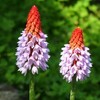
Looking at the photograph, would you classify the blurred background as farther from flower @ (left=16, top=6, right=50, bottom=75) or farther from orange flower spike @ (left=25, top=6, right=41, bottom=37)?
orange flower spike @ (left=25, top=6, right=41, bottom=37)

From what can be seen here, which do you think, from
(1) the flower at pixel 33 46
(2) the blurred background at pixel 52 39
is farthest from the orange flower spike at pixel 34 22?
(2) the blurred background at pixel 52 39

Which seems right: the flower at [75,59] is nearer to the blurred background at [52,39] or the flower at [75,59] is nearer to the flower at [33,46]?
the flower at [33,46]

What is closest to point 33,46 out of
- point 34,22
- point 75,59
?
point 34,22

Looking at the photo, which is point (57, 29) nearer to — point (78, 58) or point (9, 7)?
point (9, 7)

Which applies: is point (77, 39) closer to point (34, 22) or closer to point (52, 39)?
point (34, 22)

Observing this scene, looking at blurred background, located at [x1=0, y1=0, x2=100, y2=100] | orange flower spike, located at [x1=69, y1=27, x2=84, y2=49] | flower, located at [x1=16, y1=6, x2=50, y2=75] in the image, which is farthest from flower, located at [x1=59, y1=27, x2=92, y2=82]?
blurred background, located at [x1=0, y1=0, x2=100, y2=100]

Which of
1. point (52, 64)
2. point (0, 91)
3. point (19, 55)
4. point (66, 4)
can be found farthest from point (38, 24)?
point (66, 4)
